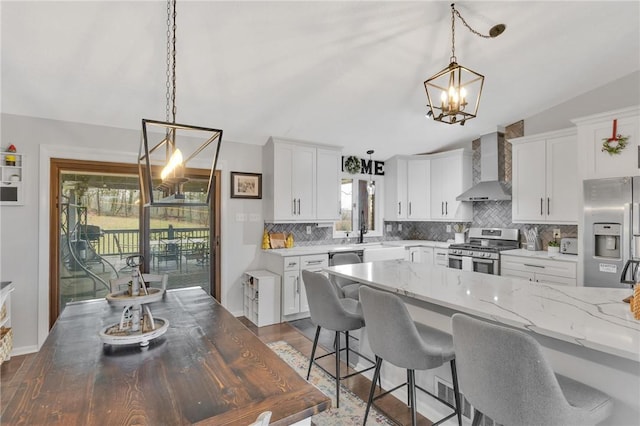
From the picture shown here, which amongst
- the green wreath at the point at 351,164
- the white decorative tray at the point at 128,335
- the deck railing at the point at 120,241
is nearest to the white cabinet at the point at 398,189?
the green wreath at the point at 351,164

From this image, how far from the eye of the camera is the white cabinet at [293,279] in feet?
14.1

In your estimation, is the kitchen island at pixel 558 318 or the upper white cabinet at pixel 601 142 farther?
the upper white cabinet at pixel 601 142

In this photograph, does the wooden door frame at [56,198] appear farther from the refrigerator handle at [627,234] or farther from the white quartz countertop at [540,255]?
the refrigerator handle at [627,234]

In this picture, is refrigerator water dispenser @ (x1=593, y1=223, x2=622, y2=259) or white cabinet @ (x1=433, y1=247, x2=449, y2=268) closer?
refrigerator water dispenser @ (x1=593, y1=223, x2=622, y2=259)

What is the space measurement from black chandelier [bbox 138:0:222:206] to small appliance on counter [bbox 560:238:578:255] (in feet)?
13.8

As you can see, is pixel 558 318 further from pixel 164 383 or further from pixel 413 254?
pixel 413 254

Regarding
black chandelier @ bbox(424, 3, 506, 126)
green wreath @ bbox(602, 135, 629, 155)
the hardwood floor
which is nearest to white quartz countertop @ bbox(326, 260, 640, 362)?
the hardwood floor

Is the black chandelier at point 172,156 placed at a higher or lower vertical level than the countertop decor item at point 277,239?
higher

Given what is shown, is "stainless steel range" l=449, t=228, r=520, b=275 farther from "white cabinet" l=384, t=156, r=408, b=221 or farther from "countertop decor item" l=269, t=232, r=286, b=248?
"countertop decor item" l=269, t=232, r=286, b=248

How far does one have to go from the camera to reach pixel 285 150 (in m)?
4.59

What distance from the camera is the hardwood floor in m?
1.58

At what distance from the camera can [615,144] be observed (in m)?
3.26

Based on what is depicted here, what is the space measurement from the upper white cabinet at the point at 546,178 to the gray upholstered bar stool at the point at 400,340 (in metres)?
3.18

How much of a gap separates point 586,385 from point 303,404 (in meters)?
1.32
